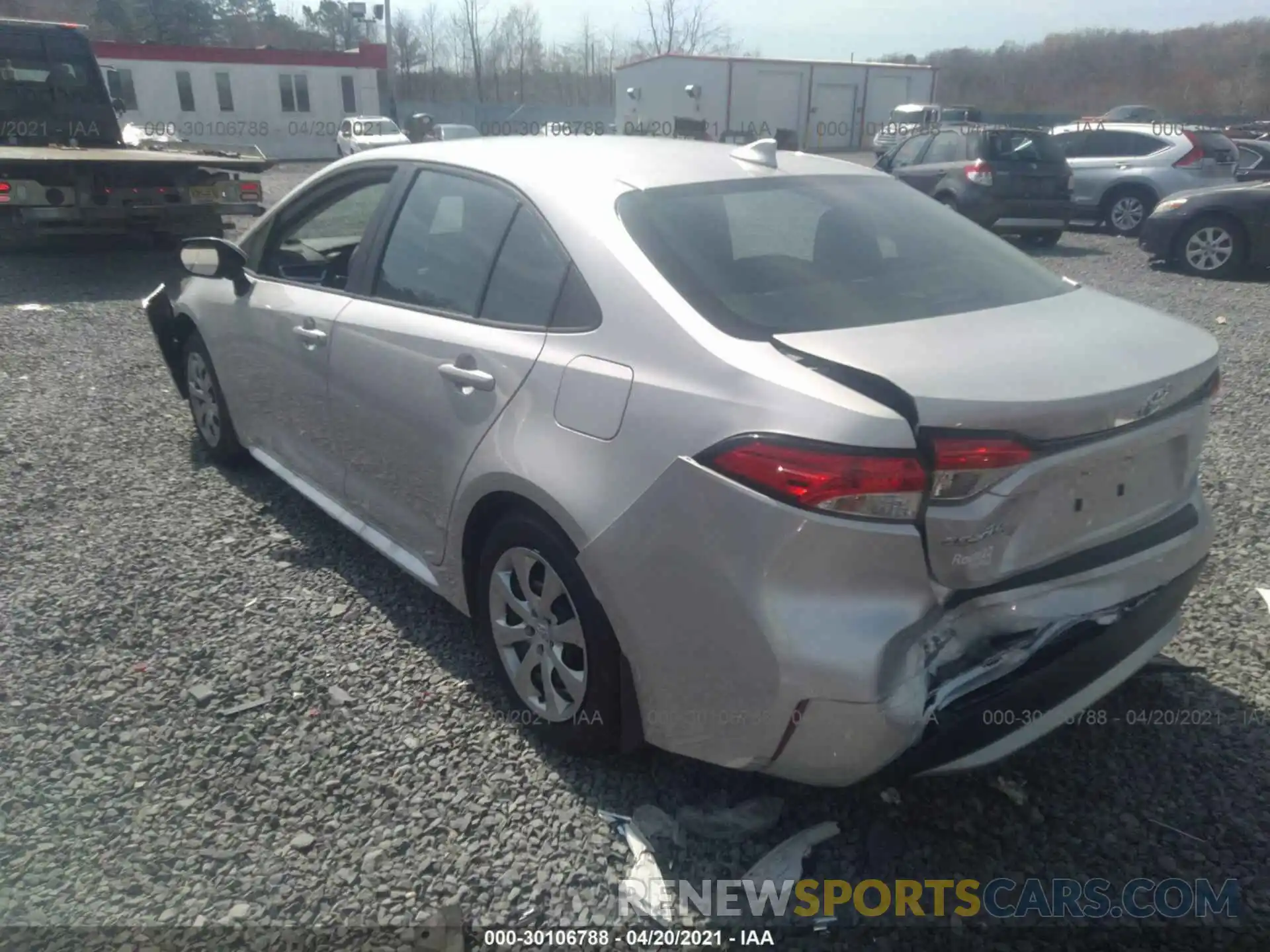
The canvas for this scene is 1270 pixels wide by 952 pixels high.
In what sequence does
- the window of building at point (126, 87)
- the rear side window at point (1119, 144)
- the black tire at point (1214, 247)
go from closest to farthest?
the black tire at point (1214, 247), the rear side window at point (1119, 144), the window of building at point (126, 87)

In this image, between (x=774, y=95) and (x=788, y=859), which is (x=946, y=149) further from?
(x=774, y=95)

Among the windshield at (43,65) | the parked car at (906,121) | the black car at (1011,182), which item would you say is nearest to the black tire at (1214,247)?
the black car at (1011,182)

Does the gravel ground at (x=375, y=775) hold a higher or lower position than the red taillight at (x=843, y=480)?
lower

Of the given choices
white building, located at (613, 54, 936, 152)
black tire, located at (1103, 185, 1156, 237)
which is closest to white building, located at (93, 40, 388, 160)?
white building, located at (613, 54, 936, 152)

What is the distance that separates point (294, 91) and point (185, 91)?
4254 mm

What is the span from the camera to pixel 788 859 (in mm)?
2414

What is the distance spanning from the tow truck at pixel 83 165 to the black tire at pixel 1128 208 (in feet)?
39.7

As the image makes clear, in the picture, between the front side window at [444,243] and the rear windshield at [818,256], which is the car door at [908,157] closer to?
the rear windshield at [818,256]

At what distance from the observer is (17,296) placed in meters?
9.48

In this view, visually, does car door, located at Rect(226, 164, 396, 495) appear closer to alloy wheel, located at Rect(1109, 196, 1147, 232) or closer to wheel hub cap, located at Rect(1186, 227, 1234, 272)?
wheel hub cap, located at Rect(1186, 227, 1234, 272)

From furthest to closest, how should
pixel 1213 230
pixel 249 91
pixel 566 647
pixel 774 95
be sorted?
pixel 774 95 < pixel 249 91 < pixel 1213 230 < pixel 566 647

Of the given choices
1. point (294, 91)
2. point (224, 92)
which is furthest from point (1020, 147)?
point (224, 92)

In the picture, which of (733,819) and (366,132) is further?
(366,132)

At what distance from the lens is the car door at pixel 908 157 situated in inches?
554
